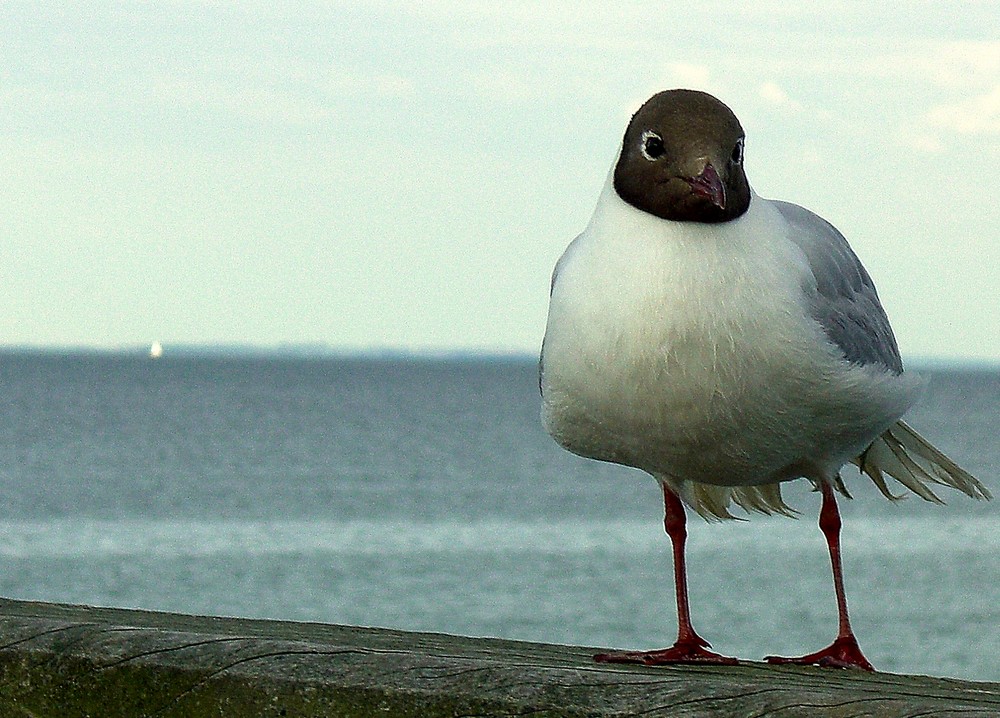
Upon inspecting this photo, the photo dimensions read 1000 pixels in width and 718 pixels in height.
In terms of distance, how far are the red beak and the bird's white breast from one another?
0.13 m

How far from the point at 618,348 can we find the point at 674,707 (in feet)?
7.00

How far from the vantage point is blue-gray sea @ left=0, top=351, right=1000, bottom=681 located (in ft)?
119

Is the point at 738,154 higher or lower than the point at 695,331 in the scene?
higher

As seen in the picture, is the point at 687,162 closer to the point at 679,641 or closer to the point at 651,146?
the point at 651,146

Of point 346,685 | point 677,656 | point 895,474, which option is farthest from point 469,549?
point 346,685

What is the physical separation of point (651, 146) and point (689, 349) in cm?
63

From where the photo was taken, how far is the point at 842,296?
5.76m

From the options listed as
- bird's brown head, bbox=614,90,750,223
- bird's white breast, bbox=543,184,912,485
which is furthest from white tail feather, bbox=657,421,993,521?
bird's brown head, bbox=614,90,750,223

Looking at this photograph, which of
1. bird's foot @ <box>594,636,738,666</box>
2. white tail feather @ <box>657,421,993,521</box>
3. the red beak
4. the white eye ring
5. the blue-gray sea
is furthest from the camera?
the blue-gray sea

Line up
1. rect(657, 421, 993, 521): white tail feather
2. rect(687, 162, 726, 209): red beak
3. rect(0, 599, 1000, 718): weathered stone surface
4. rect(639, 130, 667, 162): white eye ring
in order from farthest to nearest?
rect(657, 421, 993, 521): white tail feather, rect(639, 130, 667, 162): white eye ring, rect(687, 162, 726, 209): red beak, rect(0, 599, 1000, 718): weathered stone surface

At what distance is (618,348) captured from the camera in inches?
192

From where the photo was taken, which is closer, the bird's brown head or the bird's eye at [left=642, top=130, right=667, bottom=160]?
the bird's brown head

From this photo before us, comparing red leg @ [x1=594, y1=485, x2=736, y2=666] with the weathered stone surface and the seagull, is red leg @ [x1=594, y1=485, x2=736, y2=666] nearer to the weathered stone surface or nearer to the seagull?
the seagull

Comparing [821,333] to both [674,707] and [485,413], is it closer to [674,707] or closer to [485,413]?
[674,707]
